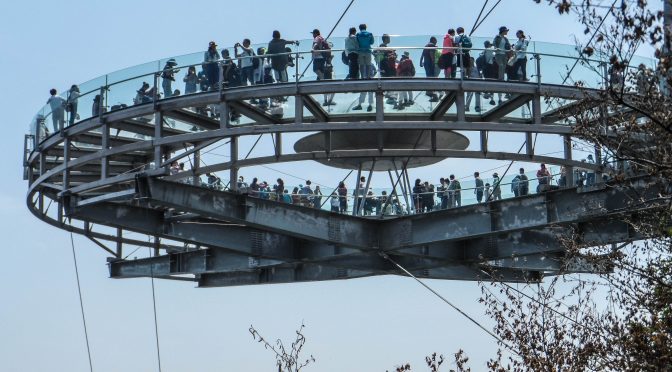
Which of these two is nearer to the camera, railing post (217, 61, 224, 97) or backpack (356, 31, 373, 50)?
backpack (356, 31, 373, 50)

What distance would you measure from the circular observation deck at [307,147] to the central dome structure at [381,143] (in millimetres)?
45

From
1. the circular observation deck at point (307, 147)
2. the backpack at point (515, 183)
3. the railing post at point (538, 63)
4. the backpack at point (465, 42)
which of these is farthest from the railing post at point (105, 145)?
the railing post at point (538, 63)

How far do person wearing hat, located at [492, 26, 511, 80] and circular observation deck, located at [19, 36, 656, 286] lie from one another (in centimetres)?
40

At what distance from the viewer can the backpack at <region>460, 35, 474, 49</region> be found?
3478 cm

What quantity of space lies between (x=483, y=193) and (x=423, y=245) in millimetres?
2219

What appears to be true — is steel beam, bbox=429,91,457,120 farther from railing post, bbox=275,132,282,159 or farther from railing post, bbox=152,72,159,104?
railing post, bbox=152,72,159,104

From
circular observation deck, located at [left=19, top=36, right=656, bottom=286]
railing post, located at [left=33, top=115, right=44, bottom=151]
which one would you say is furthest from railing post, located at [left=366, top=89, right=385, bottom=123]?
railing post, located at [left=33, top=115, right=44, bottom=151]

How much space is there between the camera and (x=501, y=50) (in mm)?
34656

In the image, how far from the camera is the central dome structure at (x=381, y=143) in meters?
37.5

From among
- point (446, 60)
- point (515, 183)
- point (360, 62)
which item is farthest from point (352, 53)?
point (515, 183)

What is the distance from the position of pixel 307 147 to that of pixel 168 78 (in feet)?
17.6

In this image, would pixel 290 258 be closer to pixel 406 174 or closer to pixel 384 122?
pixel 406 174

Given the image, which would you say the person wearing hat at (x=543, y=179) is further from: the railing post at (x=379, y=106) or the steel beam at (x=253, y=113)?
the steel beam at (x=253, y=113)

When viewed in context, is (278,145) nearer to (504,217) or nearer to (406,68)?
(406,68)
